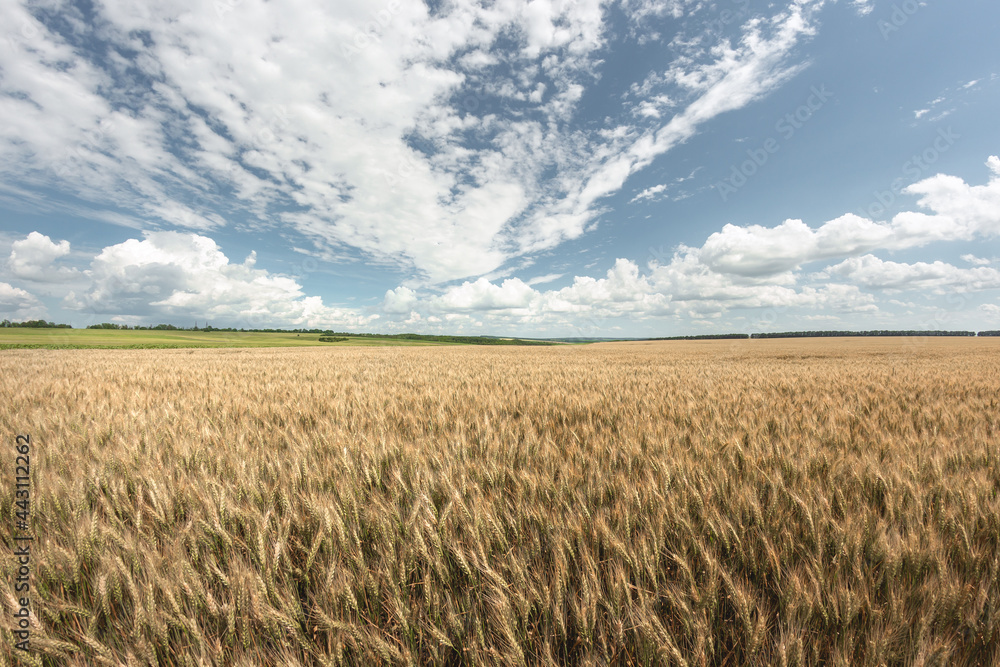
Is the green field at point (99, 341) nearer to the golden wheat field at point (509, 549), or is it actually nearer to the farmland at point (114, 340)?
the farmland at point (114, 340)

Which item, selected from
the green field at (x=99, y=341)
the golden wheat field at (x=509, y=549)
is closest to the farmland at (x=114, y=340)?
the green field at (x=99, y=341)

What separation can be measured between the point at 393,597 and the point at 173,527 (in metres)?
1.28

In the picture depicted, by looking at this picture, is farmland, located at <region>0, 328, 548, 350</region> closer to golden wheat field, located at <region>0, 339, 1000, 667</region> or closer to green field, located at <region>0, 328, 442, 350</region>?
green field, located at <region>0, 328, 442, 350</region>

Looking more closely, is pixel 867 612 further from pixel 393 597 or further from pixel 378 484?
pixel 378 484

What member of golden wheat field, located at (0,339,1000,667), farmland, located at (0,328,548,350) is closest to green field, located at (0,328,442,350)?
farmland, located at (0,328,548,350)

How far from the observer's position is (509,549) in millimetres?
1341

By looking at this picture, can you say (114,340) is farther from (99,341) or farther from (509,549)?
(509,549)

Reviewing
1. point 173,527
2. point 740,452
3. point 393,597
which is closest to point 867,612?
point 740,452

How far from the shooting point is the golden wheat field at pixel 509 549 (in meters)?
1.08

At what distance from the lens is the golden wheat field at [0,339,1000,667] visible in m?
1.08

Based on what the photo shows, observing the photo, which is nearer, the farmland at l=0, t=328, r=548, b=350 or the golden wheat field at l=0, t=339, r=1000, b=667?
the golden wheat field at l=0, t=339, r=1000, b=667

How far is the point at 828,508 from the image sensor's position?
5.35 feet

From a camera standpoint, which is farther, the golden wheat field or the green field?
the green field

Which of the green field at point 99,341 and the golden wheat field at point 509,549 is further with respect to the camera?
the green field at point 99,341
